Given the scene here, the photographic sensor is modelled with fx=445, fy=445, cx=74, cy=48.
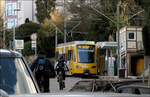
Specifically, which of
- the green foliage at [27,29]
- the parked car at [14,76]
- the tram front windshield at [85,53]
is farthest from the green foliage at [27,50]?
the parked car at [14,76]

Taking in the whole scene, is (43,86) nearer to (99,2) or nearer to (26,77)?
(26,77)

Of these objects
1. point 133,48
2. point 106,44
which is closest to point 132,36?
point 133,48

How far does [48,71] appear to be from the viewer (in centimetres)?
1379

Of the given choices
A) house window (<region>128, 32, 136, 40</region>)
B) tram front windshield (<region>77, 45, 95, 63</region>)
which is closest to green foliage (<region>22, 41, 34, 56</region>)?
house window (<region>128, 32, 136, 40</region>)

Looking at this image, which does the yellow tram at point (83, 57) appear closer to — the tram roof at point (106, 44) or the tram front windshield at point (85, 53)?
the tram front windshield at point (85, 53)

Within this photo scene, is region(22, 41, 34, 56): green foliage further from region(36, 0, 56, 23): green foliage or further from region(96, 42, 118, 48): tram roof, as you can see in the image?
region(96, 42, 118, 48): tram roof

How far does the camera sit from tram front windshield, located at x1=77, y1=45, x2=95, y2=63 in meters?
37.7

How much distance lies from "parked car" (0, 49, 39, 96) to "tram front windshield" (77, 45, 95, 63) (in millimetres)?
31192

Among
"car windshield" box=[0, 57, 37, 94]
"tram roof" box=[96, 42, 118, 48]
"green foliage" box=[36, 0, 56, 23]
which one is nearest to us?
"car windshield" box=[0, 57, 37, 94]

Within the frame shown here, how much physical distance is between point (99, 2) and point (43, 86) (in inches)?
1263

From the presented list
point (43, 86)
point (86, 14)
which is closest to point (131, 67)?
point (86, 14)

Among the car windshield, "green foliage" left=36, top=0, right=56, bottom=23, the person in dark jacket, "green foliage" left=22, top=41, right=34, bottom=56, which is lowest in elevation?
"green foliage" left=22, top=41, right=34, bottom=56

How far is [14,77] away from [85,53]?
1245 inches

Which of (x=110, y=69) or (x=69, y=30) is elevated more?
(x=69, y=30)
